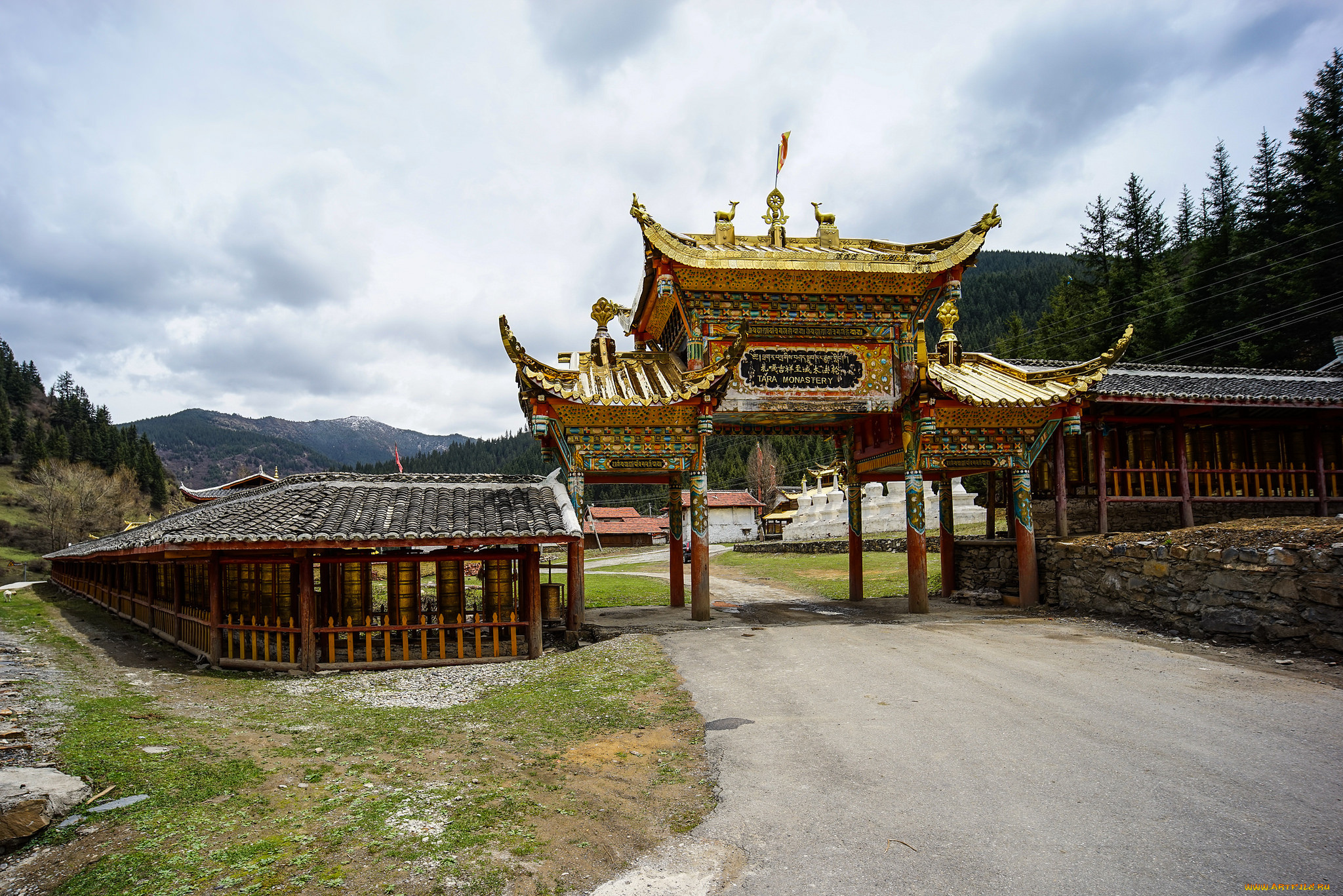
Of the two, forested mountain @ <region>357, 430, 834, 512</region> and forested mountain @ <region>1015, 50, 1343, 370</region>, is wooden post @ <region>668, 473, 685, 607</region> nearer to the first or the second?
forested mountain @ <region>1015, 50, 1343, 370</region>

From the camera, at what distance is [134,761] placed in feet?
20.6

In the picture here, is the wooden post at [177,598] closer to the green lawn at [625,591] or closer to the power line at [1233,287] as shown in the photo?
the green lawn at [625,591]

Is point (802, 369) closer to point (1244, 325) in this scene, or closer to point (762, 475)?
point (1244, 325)

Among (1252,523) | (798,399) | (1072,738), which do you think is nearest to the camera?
(1072,738)

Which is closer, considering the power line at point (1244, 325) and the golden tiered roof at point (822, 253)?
the golden tiered roof at point (822, 253)

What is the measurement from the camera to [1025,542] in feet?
52.0

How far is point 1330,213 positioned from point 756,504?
48.2 meters

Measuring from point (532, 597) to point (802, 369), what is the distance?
7.68 m

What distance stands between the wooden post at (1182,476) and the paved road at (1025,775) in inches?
318

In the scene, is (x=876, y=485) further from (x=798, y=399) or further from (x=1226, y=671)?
(x=1226, y=671)

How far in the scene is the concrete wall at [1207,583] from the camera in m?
9.92

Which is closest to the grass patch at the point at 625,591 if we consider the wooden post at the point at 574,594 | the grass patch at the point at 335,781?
the wooden post at the point at 574,594

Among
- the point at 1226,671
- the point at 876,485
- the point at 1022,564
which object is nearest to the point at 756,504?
the point at 876,485

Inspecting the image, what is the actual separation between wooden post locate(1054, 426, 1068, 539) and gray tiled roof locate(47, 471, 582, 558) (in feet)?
37.0
